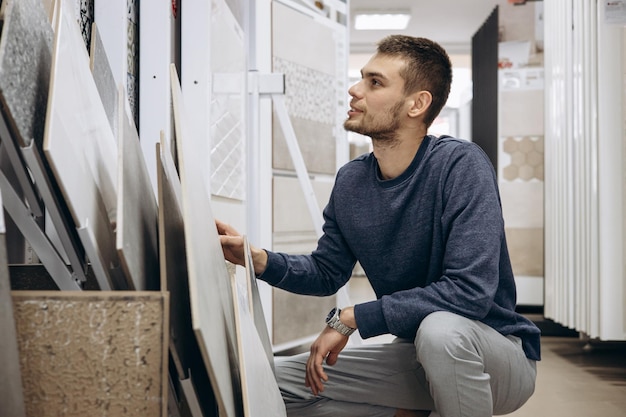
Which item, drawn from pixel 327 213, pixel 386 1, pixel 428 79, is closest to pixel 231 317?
pixel 327 213

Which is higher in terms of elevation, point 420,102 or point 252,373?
point 420,102

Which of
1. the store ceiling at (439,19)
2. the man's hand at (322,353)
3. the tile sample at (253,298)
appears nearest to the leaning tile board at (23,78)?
the tile sample at (253,298)

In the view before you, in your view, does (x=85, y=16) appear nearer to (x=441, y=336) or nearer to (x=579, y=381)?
(x=441, y=336)

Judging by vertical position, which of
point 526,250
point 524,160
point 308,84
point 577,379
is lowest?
point 577,379

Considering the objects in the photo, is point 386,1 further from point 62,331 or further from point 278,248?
point 62,331

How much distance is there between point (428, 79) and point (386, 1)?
449cm

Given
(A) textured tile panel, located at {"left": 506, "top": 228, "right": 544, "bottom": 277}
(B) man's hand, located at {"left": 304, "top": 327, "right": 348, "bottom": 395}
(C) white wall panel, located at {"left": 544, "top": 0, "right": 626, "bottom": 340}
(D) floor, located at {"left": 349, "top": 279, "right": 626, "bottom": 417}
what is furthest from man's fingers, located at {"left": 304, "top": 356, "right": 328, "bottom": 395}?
(A) textured tile panel, located at {"left": 506, "top": 228, "right": 544, "bottom": 277}

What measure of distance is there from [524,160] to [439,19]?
7.88 ft

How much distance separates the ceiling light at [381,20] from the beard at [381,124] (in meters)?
4.76

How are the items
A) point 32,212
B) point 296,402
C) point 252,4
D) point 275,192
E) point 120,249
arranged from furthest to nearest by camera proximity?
point 275,192, point 252,4, point 296,402, point 32,212, point 120,249

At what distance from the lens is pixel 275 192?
121 inches

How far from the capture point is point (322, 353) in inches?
52.3

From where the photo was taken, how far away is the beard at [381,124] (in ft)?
4.97

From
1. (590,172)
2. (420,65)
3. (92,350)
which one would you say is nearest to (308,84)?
(590,172)
